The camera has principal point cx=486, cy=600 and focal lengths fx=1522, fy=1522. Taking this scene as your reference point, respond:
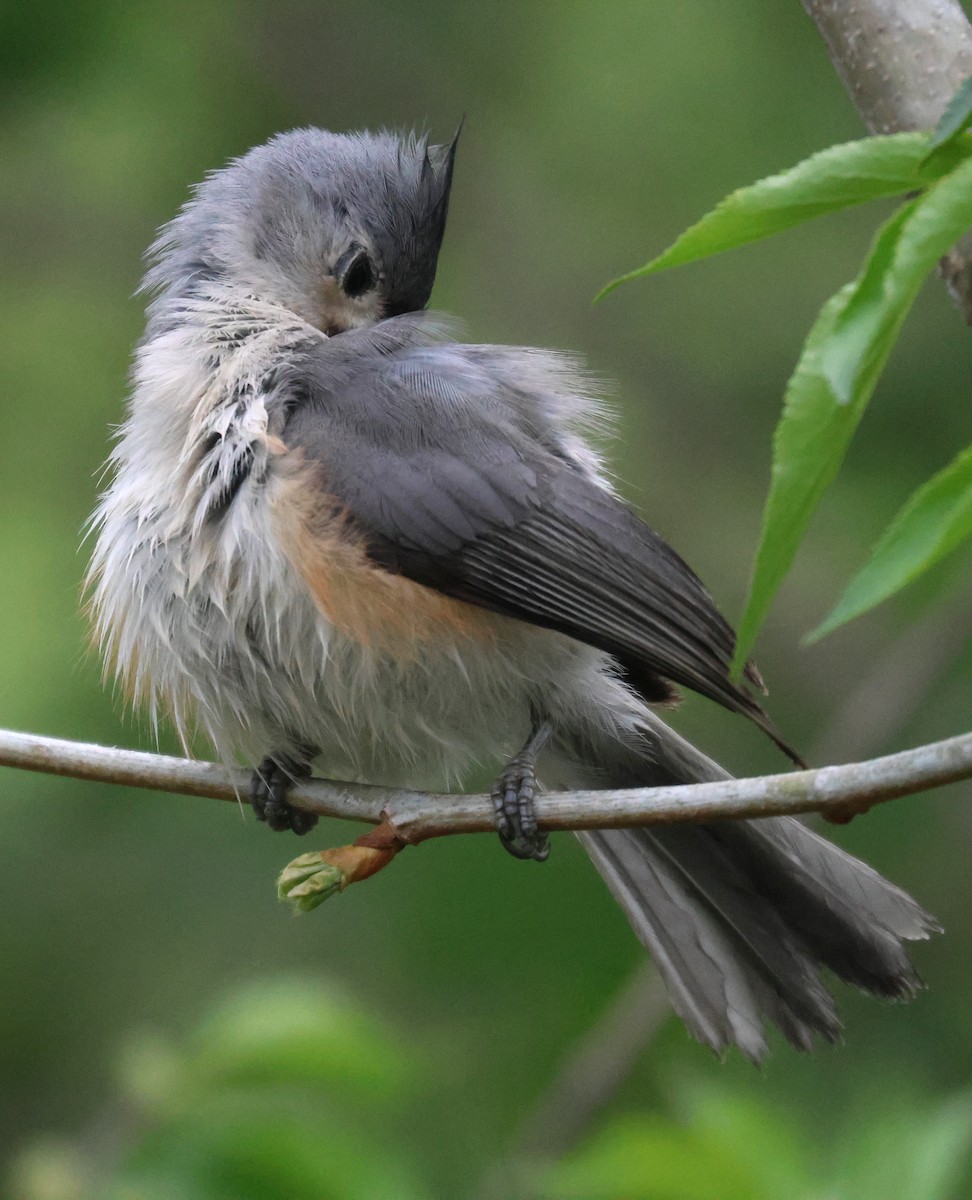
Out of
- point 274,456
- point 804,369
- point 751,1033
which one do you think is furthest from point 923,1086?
point 804,369

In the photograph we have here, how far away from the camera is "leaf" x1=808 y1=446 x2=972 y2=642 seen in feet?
4.11

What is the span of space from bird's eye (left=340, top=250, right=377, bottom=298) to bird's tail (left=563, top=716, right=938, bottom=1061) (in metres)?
1.15

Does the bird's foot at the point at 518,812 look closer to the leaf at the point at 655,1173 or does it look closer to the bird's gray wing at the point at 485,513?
the bird's gray wing at the point at 485,513

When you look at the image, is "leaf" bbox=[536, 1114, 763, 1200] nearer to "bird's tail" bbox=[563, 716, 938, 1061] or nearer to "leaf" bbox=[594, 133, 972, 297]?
"bird's tail" bbox=[563, 716, 938, 1061]

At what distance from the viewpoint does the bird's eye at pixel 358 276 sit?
345 centimetres

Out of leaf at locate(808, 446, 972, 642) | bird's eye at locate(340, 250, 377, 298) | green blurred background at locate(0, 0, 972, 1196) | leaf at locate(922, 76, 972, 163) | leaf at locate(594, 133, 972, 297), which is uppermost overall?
leaf at locate(922, 76, 972, 163)

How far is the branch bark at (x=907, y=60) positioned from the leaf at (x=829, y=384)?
1.18 m

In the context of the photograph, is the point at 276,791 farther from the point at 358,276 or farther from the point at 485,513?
the point at 358,276

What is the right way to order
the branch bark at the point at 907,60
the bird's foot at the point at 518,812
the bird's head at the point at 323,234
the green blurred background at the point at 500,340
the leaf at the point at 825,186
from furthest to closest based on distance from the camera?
the green blurred background at the point at 500,340
the bird's head at the point at 323,234
the bird's foot at the point at 518,812
the branch bark at the point at 907,60
the leaf at the point at 825,186

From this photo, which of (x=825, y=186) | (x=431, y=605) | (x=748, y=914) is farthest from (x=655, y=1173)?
(x=825, y=186)

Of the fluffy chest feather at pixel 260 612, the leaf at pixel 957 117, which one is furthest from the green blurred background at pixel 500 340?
the leaf at pixel 957 117

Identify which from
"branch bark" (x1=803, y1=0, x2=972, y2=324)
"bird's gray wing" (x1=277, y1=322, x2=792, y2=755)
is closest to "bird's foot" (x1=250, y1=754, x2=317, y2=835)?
"bird's gray wing" (x1=277, y1=322, x2=792, y2=755)

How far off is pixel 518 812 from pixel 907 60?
4.76ft

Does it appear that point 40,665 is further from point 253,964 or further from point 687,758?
point 687,758
